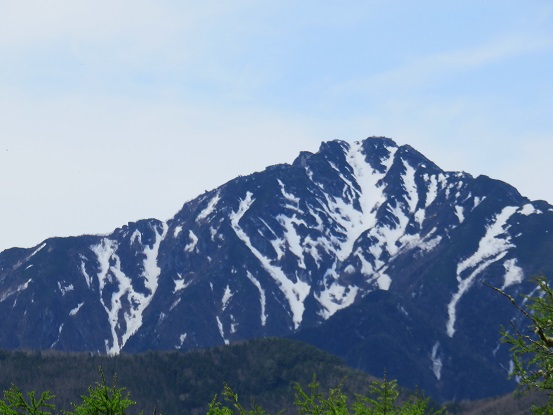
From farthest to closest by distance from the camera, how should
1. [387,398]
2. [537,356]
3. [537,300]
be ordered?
[387,398], [537,300], [537,356]

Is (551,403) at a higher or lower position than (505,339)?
lower

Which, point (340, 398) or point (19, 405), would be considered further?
point (340, 398)

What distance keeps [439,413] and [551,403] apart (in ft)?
9.62

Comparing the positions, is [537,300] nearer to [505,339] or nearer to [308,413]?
[505,339]

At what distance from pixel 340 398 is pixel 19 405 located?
7738 mm

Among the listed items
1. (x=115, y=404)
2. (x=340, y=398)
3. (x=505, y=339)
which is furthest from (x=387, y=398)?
(x=115, y=404)

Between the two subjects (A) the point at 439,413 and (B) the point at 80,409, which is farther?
(A) the point at 439,413

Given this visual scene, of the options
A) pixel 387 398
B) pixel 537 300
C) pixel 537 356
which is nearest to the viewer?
pixel 537 356

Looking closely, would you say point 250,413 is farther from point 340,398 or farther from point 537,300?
point 537,300

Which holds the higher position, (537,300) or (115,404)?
(537,300)

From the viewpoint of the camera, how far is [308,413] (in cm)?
2428

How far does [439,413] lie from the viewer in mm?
24406

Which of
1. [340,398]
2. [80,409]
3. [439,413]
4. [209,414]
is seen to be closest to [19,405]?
[80,409]

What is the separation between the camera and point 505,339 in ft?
72.7
